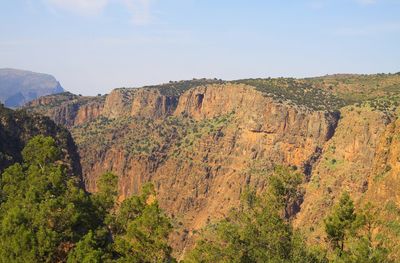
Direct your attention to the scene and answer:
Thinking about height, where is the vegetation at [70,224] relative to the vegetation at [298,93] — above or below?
below

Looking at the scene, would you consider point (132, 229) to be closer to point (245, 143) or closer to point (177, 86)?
point (245, 143)

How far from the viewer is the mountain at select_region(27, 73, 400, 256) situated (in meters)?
88.4

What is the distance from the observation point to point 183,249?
320ft

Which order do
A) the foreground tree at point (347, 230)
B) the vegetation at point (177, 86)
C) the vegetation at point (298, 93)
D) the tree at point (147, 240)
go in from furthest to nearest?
the vegetation at point (177, 86) → the vegetation at point (298, 93) → the foreground tree at point (347, 230) → the tree at point (147, 240)

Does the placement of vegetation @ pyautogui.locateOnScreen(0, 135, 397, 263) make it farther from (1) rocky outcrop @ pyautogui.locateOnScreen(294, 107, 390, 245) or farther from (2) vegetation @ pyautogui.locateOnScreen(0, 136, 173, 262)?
(1) rocky outcrop @ pyautogui.locateOnScreen(294, 107, 390, 245)

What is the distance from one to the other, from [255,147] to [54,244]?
76.0 m

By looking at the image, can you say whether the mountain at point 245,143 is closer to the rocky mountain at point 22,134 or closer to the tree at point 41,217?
the rocky mountain at point 22,134

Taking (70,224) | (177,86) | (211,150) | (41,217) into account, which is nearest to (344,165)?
(211,150)

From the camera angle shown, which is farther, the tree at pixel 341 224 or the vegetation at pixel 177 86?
the vegetation at pixel 177 86

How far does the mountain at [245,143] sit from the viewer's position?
88.4m

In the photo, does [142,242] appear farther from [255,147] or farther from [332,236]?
[255,147]

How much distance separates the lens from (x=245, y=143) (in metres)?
107

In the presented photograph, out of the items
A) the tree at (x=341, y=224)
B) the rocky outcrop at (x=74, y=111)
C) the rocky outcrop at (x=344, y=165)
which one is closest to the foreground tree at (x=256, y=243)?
the tree at (x=341, y=224)

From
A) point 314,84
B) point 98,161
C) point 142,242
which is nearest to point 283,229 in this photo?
point 142,242
